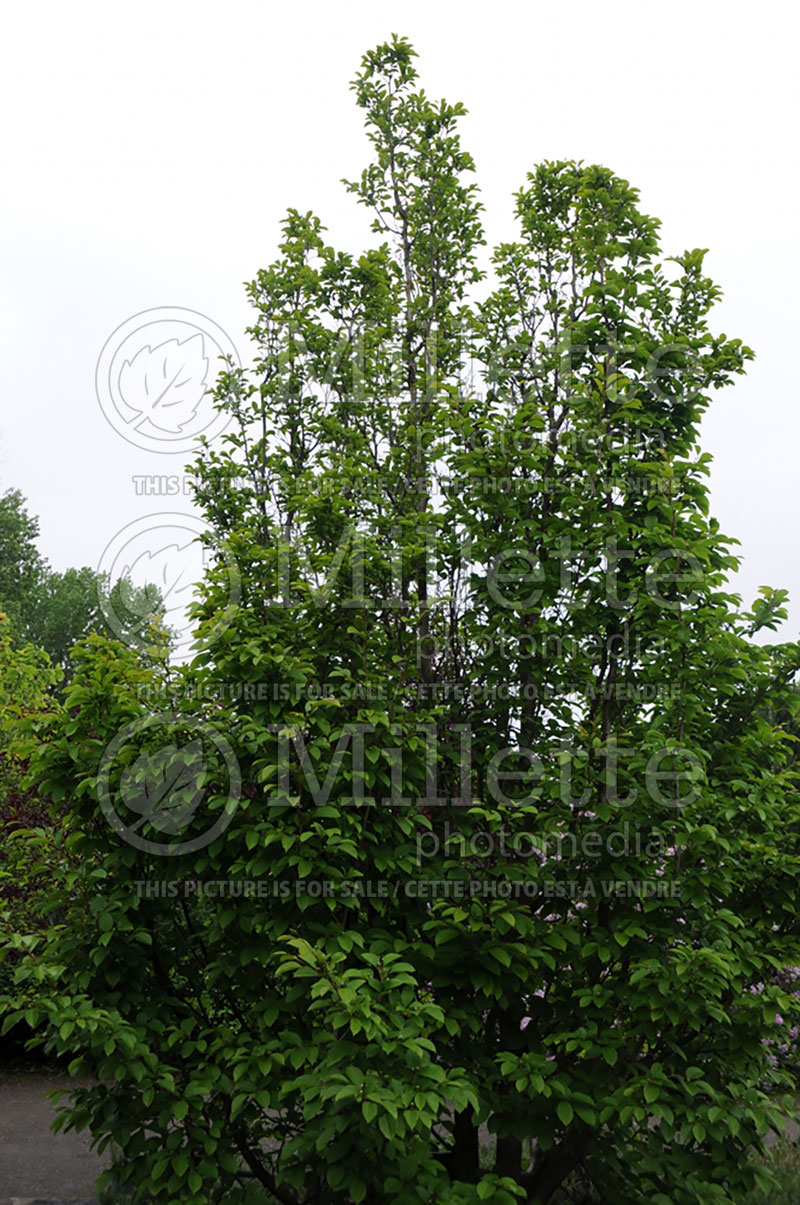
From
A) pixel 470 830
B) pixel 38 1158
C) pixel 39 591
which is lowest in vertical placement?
pixel 38 1158

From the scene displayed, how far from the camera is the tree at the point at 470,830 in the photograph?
174 inches

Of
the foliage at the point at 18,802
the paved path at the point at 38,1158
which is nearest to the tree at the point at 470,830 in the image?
the paved path at the point at 38,1158

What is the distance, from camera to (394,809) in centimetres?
491

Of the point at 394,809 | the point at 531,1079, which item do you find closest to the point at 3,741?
the point at 394,809

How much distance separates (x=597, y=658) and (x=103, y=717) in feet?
8.66

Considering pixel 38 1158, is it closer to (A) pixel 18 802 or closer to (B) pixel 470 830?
(A) pixel 18 802

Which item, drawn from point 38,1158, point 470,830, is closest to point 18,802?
point 38,1158

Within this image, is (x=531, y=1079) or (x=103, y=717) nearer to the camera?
(x=531, y=1079)

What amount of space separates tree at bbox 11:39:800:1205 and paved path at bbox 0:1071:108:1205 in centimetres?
279

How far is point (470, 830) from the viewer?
16.7 feet

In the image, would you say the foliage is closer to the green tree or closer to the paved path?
the paved path

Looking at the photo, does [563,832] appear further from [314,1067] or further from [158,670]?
[158,670]

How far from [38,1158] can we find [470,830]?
5722 mm

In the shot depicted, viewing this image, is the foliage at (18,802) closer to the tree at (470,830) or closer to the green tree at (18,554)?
the tree at (470,830)
